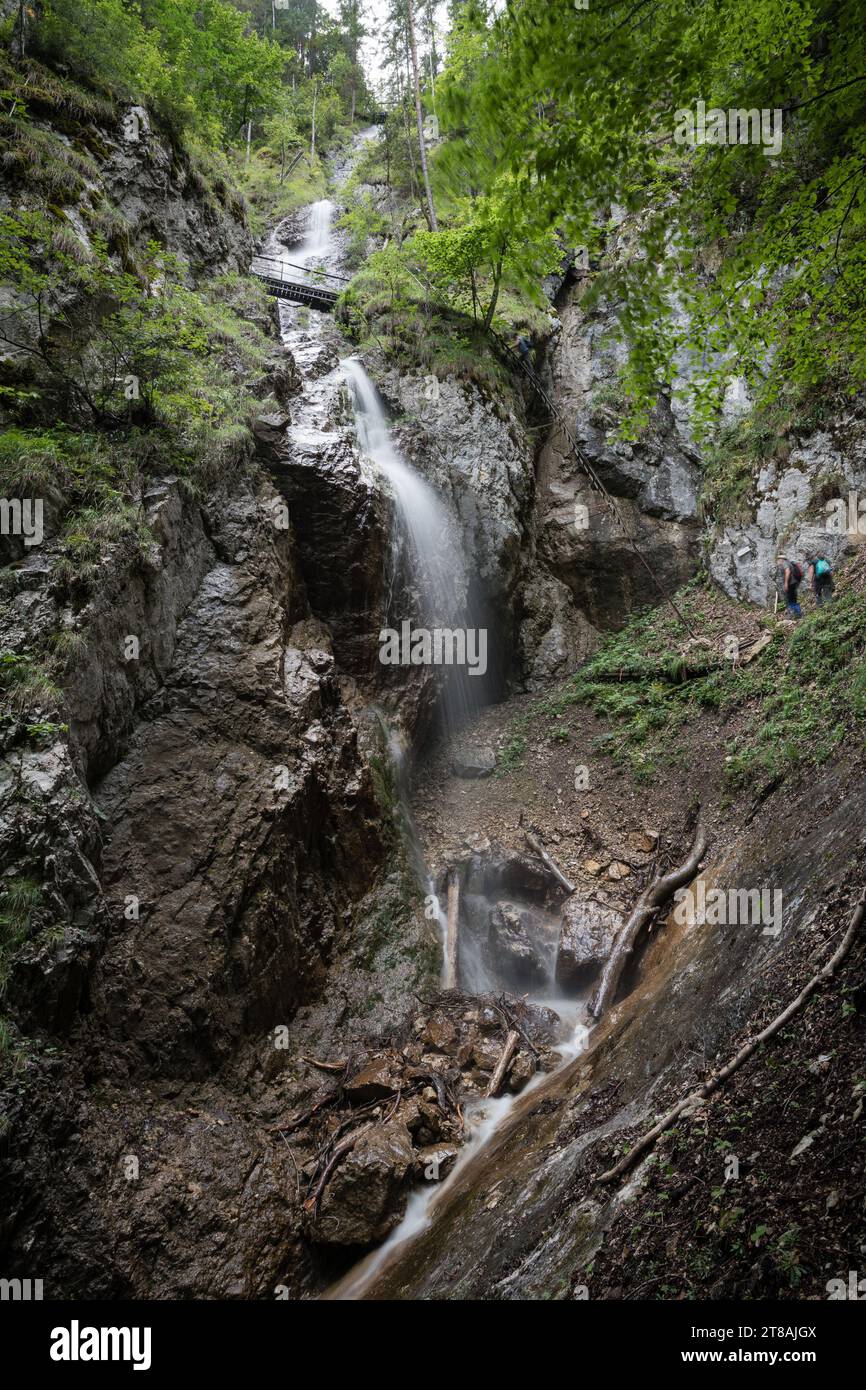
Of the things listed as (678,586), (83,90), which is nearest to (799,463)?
(678,586)

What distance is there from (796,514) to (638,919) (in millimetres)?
8658

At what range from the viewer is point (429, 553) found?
12953 millimetres

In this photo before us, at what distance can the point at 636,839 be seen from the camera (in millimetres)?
10148

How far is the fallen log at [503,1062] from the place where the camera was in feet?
23.7

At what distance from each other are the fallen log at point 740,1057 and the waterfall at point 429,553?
30.4 feet

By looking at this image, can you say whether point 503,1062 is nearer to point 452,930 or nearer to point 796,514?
point 452,930

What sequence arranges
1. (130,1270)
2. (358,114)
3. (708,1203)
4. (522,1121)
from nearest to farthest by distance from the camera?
1. (708,1203)
2. (130,1270)
3. (522,1121)
4. (358,114)

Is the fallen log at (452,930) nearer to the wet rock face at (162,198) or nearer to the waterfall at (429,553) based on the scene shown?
the waterfall at (429,553)

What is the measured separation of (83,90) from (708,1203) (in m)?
15.3

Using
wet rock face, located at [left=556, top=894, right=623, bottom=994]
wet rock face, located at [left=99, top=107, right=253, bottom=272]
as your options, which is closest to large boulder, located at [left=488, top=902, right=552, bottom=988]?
wet rock face, located at [left=556, top=894, right=623, bottom=994]

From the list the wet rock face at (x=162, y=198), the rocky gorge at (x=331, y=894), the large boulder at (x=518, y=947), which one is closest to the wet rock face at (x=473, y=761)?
the rocky gorge at (x=331, y=894)

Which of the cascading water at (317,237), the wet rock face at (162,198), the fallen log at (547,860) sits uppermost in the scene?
the cascading water at (317,237)

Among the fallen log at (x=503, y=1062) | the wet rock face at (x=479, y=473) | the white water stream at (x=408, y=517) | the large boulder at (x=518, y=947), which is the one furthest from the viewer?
the wet rock face at (x=479, y=473)

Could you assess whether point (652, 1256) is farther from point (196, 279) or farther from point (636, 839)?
point (196, 279)
